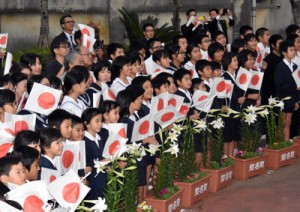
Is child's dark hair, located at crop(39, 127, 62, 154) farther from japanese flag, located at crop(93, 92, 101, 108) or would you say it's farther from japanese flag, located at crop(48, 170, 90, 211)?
japanese flag, located at crop(93, 92, 101, 108)

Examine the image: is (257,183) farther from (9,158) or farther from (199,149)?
(9,158)

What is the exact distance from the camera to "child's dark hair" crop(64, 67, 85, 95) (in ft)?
24.8

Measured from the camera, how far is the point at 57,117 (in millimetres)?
6707

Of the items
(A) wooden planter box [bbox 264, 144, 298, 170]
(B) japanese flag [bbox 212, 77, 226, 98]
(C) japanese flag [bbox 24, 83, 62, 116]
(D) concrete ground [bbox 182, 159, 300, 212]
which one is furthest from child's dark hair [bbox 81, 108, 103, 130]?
(A) wooden planter box [bbox 264, 144, 298, 170]

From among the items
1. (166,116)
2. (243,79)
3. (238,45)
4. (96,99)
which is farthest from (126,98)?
(238,45)

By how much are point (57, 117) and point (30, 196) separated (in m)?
1.73

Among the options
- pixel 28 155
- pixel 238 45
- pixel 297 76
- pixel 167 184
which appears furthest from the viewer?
pixel 238 45

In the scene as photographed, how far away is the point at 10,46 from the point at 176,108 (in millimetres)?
8336

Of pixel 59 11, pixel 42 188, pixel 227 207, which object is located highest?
pixel 59 11

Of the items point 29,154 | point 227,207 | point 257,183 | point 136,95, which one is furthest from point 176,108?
point 29,154

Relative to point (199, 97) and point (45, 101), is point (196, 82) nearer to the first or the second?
point (199, 97)

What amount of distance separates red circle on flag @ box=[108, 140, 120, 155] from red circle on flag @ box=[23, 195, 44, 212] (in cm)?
160

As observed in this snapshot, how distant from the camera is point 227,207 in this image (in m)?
8.11

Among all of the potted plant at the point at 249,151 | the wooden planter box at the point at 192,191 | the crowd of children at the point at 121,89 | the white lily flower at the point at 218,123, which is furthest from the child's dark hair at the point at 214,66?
the wooden planter box at the point at 192,191
